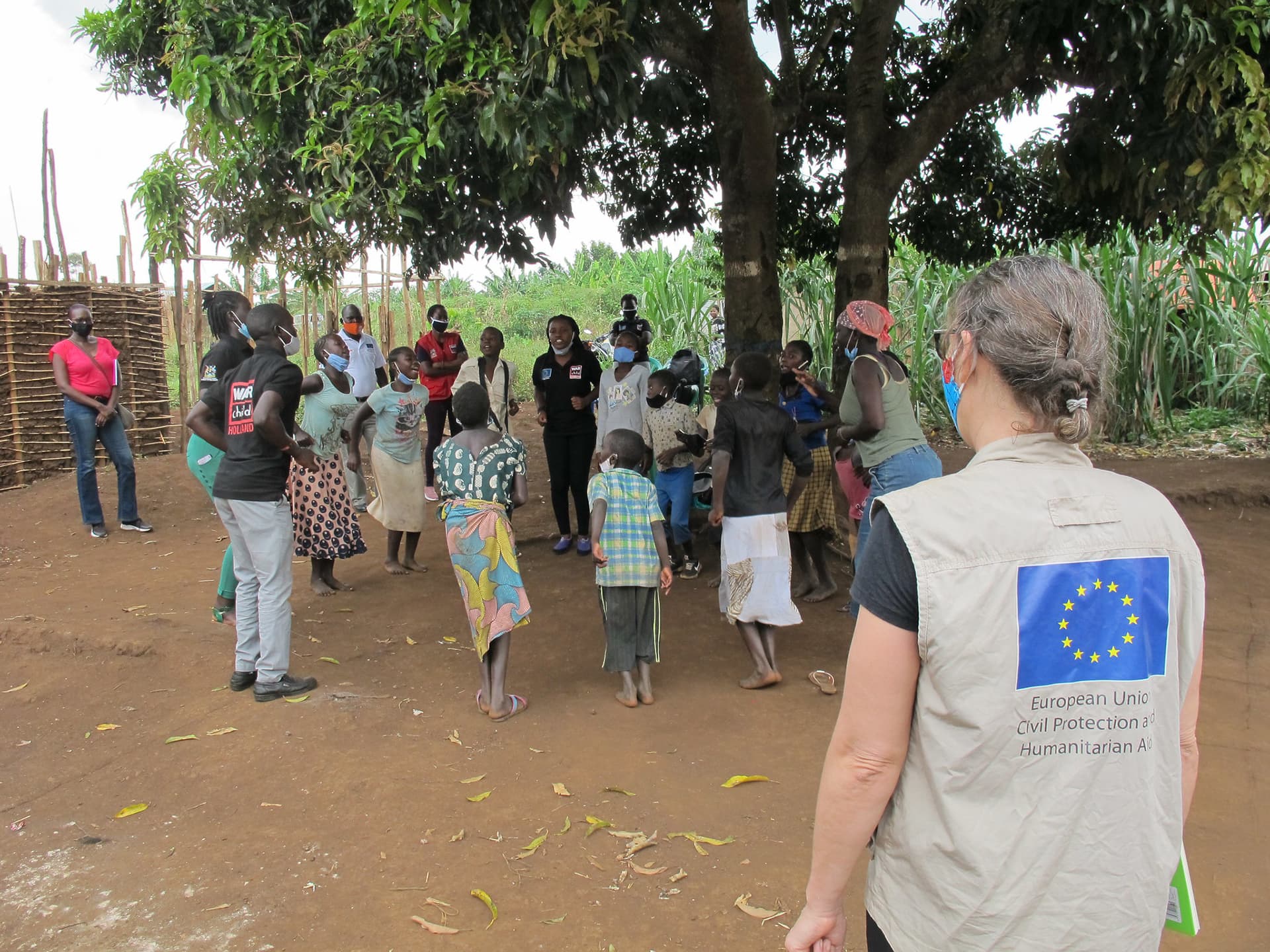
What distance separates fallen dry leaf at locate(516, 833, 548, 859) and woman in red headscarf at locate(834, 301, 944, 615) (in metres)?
2.07

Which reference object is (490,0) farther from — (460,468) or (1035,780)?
(1035,780)

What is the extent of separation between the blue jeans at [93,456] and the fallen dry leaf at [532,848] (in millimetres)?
6263

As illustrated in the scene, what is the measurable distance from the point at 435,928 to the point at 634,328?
199 inches

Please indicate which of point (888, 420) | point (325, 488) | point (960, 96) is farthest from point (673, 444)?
point (960, 96)

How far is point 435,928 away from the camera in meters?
2.90

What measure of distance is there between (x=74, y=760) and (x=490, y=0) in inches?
145

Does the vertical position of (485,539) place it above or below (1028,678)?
below

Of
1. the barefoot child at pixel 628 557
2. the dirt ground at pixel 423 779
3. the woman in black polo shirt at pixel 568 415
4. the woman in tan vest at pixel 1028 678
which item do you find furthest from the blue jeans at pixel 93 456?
the woman in tan vest at pixel 1028 678

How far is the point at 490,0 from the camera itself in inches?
158

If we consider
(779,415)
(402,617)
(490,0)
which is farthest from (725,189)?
(402,617)

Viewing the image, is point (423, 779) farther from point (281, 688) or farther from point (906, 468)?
point (906, 468)

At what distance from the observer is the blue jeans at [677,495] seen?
6.60m

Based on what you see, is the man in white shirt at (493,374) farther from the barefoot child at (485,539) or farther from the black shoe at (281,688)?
the black shoe at (281,688)

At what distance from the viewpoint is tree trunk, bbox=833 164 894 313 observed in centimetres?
608
